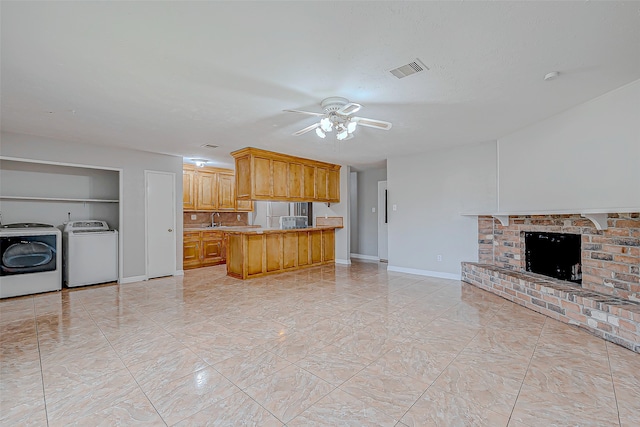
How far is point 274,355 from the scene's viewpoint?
245 cm

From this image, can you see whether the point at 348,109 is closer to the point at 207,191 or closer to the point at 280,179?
the point at 280,179

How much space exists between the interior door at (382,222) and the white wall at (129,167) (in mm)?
4576

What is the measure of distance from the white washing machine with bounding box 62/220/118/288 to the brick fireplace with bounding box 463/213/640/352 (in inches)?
239

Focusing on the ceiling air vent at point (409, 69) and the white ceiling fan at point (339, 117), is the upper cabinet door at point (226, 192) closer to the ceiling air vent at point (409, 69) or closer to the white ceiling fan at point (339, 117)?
the white ceiling fan at point (339, 117)

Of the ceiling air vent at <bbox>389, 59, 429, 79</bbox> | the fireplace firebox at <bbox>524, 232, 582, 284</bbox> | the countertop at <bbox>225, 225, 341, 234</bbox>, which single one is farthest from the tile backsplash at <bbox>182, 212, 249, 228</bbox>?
the fireplace firebox at <bbox>524, 232, 582, 284</bbox>

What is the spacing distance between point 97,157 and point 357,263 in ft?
18.1

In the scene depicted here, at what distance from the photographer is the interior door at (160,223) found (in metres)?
5.40

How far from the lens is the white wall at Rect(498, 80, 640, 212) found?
2752mm

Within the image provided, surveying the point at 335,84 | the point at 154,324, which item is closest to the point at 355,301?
the point at 154,324

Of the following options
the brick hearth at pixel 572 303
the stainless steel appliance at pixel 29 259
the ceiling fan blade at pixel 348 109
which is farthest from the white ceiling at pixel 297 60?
the brick hearth at pixel 572 303

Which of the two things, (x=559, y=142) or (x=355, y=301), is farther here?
(x=355, y=301)

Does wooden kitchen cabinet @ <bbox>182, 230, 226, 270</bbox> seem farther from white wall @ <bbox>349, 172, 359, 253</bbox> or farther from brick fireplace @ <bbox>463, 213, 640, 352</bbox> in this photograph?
brick fireplace @ <bbox>463, 213, 640, 352</bbox>

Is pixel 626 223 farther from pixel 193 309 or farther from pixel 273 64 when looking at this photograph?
pixel 193 309

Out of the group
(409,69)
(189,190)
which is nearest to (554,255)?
(409,69)
